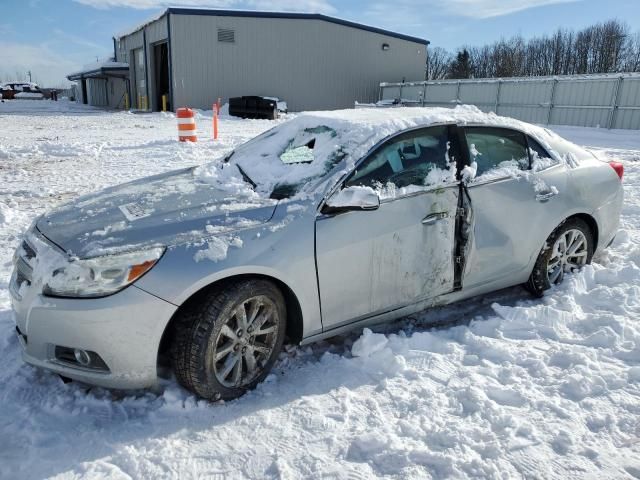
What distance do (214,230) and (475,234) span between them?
1872 millimetres

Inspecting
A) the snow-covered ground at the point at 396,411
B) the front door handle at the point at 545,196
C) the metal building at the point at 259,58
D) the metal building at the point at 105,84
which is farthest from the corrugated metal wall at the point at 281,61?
the front door handle at the point at 545,196

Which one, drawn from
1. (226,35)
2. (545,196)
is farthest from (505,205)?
(226,35)

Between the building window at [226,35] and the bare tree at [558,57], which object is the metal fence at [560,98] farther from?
the bare tree at [558,57]

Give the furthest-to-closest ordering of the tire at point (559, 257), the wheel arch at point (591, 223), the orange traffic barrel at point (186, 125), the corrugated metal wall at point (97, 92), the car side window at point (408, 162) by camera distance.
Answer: the corrugated metal wall at point (97, 92) < the orange traffic barrel at point (186, 125) < the wheel arch at point (591, 223) < the tire at point (559, 257) < the car side window at point (408, 162)

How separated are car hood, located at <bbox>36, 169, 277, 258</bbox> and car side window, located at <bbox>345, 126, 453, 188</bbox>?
67 centimetres

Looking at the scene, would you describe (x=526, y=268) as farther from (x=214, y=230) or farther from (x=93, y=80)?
(x=93, y=80)

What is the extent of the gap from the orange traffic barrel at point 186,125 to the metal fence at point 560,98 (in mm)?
14589

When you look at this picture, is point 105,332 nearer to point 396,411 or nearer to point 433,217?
point 396,411

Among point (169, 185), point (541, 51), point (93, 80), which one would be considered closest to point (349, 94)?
point (93, 80)

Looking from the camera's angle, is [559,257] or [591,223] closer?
[559,257]

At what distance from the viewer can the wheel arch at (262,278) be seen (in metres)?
2.70

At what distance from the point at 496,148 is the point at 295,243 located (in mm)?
1930

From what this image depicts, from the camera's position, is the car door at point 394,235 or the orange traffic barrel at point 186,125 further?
the orange traffic barrel at point 186,125

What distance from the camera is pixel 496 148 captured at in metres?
3.87
